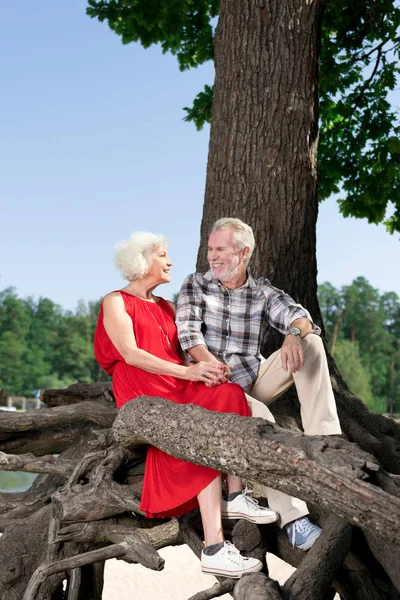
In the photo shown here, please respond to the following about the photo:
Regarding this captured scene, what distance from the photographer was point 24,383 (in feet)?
232

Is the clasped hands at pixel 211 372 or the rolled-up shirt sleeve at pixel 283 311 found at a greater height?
the rolled-up shirt sleeve at pixel 283 311

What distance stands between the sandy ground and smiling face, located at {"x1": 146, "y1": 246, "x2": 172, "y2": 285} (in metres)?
8.36

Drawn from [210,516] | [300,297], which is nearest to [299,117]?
[300,297]

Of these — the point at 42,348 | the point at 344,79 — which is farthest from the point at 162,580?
the point at 42,348

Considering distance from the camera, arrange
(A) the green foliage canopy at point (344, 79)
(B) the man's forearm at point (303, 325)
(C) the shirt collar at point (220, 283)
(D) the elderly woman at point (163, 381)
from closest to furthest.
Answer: (D) the elderly woman at point (163, 381) → (B) the man's forearm at point (303, 325) → (C) the shirt collar at point (220, 283) → (A) the green foliage canopy at point (344, 79)

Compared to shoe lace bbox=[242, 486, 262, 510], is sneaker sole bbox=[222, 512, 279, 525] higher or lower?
lower

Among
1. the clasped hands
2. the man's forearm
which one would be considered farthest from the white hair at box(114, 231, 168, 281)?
the man's forearm

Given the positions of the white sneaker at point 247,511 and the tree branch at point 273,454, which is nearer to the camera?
the tree branch at point 273,454

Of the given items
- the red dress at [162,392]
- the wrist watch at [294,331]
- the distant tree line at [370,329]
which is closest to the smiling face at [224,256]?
the red dress at [162,392]

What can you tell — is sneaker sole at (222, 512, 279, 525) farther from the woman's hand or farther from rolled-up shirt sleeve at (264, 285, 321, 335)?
rolled-up shirt sleeve at (264, 285, 321, 335)

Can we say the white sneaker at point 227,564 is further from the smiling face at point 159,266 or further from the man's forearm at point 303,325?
the smiling face at point 159,266

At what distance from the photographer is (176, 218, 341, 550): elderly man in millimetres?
4605

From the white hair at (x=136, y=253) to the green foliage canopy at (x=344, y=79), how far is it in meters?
5.78

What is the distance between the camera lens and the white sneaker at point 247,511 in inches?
167
